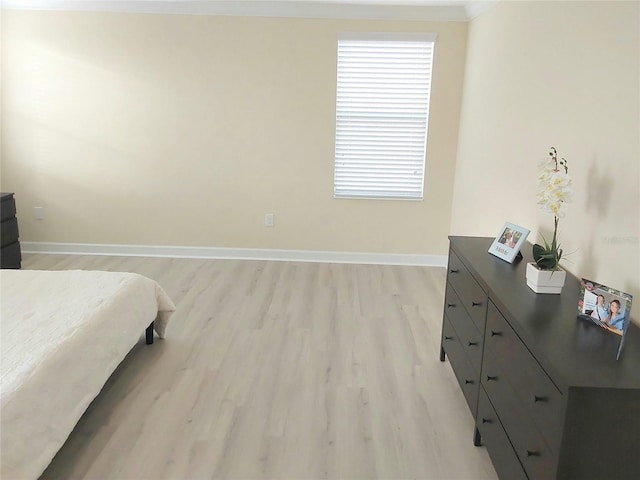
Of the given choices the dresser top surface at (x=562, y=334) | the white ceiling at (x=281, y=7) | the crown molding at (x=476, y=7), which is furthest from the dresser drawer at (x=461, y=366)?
the white ceiling at (x=281, y=7)

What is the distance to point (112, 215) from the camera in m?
4.93

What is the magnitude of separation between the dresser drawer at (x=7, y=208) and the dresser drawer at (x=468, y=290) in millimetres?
3716

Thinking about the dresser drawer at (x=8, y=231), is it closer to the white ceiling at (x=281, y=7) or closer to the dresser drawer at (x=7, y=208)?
the dresser drawer at (x=7, y=208)

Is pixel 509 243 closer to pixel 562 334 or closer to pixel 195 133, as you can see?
pixel 562 334

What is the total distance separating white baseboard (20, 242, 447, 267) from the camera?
4.91 meters

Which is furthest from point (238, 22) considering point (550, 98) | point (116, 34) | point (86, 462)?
point (86, 462)

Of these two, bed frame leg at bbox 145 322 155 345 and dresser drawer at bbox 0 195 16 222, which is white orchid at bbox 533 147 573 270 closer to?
bed frame leg at bbox 145 322 155 345

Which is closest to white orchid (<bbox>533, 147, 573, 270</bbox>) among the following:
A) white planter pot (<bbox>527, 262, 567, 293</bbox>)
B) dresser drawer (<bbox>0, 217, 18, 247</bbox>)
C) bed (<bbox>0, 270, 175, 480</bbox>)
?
white planter pot (<bbox>527, 262, 567, 293</bbox>)

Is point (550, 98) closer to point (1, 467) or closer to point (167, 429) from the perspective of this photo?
point (167, 429)

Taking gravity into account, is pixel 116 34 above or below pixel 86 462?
above

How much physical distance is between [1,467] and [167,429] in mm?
773

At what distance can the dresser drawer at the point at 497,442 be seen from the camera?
5.67ft

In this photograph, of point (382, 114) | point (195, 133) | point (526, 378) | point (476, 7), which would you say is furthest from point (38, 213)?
point (526, 378)

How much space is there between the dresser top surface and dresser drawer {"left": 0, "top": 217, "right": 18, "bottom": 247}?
153 inches
